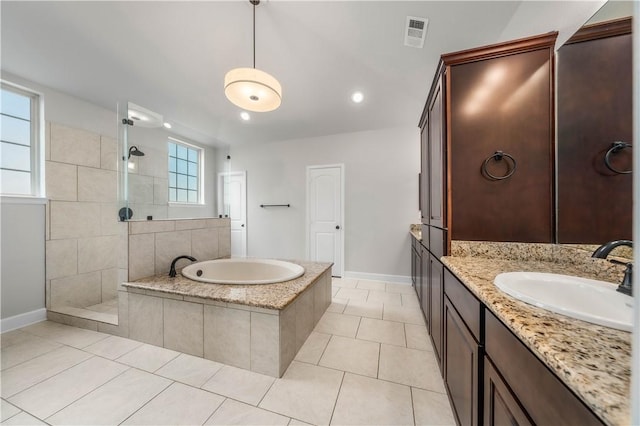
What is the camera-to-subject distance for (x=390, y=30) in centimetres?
186

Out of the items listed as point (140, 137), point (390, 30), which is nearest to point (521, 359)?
point (390, 30)

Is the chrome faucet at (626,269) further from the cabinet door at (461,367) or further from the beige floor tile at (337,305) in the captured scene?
the beige floor tile at (337,305)

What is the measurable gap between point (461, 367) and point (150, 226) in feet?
8.55

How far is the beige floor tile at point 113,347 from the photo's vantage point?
1.75 meters

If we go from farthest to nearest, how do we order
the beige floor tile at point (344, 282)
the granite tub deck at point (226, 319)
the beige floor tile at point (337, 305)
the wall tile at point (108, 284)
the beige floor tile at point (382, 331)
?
the beige floor tile at point (344, 282)
the wall tile at point (108, 284)
the beige floor tile at point (337, 305)
the beige floor tile at point (382, 331)
the granite tub deck at point (226, 319)

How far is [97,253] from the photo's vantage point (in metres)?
2.75

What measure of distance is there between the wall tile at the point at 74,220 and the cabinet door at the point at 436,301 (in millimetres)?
3825

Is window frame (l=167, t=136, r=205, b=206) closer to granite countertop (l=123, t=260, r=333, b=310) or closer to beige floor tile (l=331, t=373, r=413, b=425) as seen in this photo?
granite countertop (l=123, t=260, r=333, b=310)

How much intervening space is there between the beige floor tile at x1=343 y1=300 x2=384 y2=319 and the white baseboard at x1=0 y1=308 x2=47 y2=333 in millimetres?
3204

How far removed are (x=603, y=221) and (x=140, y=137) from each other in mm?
3594

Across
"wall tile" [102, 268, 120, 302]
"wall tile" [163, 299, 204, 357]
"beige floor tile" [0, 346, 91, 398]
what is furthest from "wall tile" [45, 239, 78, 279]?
"wall tile" [163, 299, 204, 357]

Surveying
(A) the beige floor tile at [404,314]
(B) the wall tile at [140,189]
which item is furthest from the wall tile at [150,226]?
(A) the beige floor tile at [404,314]

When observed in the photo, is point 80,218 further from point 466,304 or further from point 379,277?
point 379,277

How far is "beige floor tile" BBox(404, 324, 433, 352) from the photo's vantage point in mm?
1862
